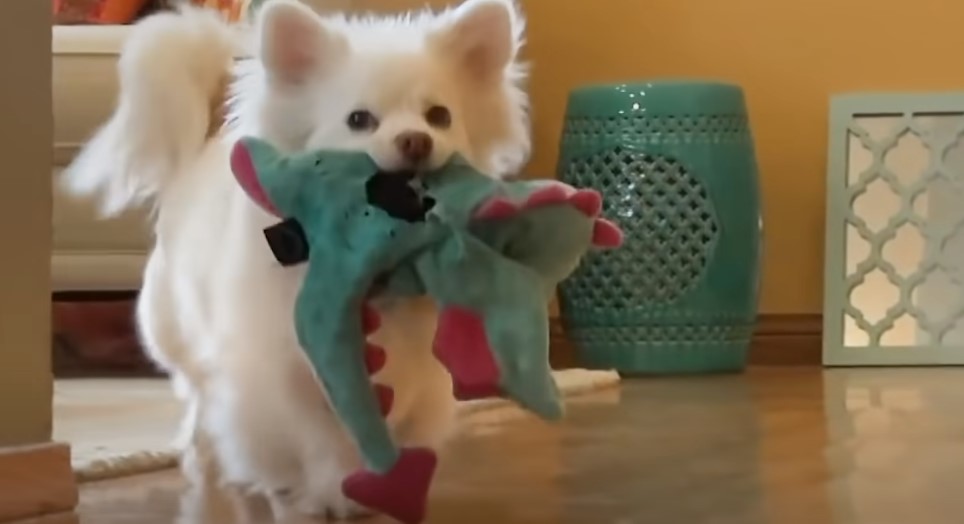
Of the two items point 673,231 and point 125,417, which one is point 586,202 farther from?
point 673,231

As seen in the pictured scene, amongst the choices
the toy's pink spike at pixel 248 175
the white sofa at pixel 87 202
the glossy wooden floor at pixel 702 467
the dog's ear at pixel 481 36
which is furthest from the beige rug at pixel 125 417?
the dog's ear at pixel 481 36

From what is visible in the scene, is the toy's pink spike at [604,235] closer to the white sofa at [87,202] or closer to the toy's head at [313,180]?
the toy's head at [313,180]

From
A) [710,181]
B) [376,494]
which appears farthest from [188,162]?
[710,181]

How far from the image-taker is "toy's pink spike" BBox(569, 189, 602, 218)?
40.9 inches

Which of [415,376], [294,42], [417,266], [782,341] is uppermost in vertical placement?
[294,42]

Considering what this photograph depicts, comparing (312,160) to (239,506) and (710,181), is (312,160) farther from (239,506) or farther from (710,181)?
(710,181)

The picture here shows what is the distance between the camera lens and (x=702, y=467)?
4.81 ft

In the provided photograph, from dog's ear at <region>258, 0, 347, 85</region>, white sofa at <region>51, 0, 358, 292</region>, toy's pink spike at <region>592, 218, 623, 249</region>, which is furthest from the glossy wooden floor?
white sofa at <region>51, 0, 358, 292</region>

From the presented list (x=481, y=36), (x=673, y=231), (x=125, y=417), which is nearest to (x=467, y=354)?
(x=481, y=36)

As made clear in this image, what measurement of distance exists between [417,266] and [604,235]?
0.14 m

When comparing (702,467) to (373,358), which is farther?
(702,467)

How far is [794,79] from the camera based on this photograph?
9.50 ft

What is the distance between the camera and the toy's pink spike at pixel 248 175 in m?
1.12

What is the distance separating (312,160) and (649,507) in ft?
1.32
